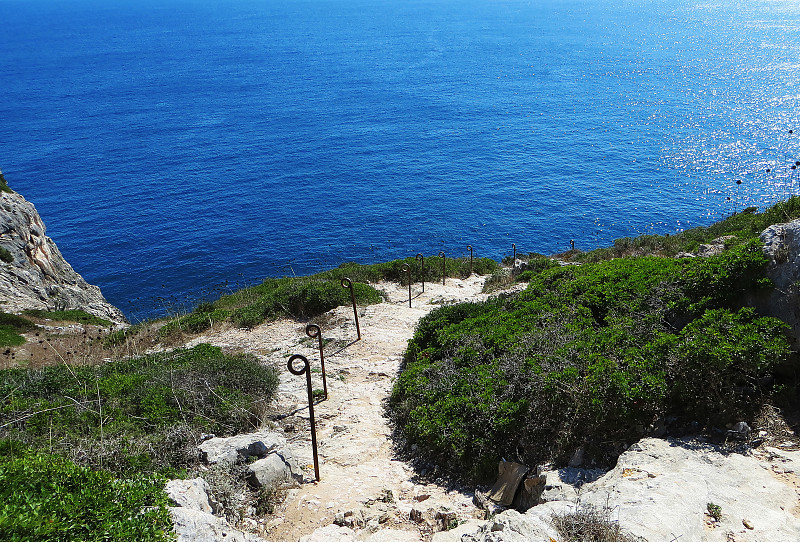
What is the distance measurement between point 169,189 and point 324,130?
25783 mm

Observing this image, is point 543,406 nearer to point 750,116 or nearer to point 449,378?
point 449,378

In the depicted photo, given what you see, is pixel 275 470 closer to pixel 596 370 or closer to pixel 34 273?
pixel 596 370

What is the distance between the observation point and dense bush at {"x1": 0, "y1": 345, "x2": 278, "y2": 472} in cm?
918

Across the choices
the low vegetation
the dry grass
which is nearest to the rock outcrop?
the low vegetation

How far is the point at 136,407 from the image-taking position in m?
11.1

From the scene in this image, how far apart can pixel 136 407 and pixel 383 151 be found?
62.3 metres

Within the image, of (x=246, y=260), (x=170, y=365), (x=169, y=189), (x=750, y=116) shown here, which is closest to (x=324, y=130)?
(x=169, y=189)

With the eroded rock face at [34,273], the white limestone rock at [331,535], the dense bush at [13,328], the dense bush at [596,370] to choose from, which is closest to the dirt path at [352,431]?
the white limestone rock at [331,535]

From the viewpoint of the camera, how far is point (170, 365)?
44.7 feet

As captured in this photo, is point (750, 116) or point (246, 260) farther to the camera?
point (750, 116)

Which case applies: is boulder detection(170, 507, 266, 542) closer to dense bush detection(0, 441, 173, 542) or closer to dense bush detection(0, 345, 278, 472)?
dense bush detection(0, 441, 173, 542)

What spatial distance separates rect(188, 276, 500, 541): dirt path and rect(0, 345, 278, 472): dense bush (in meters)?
1.09

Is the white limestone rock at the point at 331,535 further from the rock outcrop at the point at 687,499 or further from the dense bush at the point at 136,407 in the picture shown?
the dense bush at the point at 136,407

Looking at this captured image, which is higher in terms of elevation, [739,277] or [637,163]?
[739,277]
